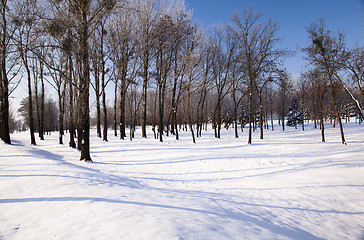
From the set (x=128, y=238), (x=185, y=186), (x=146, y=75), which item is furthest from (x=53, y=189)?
(x=146, y=75)

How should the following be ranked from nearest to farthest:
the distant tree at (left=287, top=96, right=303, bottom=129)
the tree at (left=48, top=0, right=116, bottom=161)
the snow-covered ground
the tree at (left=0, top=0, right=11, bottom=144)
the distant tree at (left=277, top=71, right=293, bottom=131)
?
the snow-covered ground → the tree at (left=48, top=0, right=116, bottom=161) → the tree at (left=0, top=0, right=11, bottom=144) → the distant tree at (left=277, top=71, right=293, bottom=131) → the distant tree at (left=287, top=96, right=303, bottom=129)

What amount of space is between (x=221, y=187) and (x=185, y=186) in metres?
1.28

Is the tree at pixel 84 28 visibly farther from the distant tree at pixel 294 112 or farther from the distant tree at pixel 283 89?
the distant tree at pixel 294 112

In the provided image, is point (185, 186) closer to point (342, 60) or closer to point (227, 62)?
point (342, 60)

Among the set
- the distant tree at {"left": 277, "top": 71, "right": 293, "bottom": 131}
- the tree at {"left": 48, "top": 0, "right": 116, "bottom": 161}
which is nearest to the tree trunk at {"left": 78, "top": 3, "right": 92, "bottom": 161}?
the tree at {"left": 48, "top": 0, "right": 116, "bottom": 161}

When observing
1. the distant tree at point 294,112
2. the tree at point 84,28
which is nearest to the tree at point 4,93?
the tree at point 84,28

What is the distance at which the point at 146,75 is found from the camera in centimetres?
1953

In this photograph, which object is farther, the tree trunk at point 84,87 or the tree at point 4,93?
the tree at point 4,93

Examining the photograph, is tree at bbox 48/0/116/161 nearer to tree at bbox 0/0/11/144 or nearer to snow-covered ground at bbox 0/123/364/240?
snow-covered ground at bbox 0/123/364/240

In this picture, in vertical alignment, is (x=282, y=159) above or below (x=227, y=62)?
below

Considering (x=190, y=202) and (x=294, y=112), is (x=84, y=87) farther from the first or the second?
(x=294, y=112)

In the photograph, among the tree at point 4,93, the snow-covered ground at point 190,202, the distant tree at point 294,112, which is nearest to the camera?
the snow-covered ground at point 190,202

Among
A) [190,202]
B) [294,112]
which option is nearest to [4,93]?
[190,202]

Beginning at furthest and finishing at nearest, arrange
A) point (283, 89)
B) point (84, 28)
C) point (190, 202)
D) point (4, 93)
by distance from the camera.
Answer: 1. point (283, 89)
2. point (4, 93)
3. point (84, 28)
4. point (190, 202)
